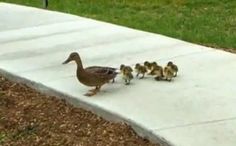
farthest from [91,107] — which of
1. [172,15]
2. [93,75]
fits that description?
[172,15]

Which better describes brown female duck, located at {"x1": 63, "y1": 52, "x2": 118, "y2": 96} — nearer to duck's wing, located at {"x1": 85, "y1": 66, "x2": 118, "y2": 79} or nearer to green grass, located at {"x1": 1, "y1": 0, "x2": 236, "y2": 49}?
duck's wing, located at {"x1": 85, "y1": 66, "x2": 118, "y2": 79}

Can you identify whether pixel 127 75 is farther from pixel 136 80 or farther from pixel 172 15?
pixel 172 15

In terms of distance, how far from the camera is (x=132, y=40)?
9344 mm

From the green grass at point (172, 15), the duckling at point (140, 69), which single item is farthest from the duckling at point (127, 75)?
the green grass at point (172, 15)

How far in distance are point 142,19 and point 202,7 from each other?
2302 millimetres

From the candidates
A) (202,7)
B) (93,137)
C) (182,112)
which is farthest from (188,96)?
(202,7)

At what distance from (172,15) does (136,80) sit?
20.0 ft

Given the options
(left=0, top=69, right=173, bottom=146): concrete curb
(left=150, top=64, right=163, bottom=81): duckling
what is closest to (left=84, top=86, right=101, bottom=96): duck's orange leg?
(left=0, top=69, right=173, bottom=146): concrete curb

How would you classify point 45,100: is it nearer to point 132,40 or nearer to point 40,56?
point 40,56

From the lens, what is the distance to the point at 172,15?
13297 millimetres

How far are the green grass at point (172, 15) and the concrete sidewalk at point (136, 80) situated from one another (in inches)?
42.4

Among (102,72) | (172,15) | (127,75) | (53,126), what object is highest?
(102,72)

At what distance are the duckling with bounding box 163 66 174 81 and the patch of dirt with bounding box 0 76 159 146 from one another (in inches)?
39.2

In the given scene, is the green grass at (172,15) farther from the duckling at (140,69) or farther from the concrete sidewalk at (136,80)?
the duckling at (140,69)
